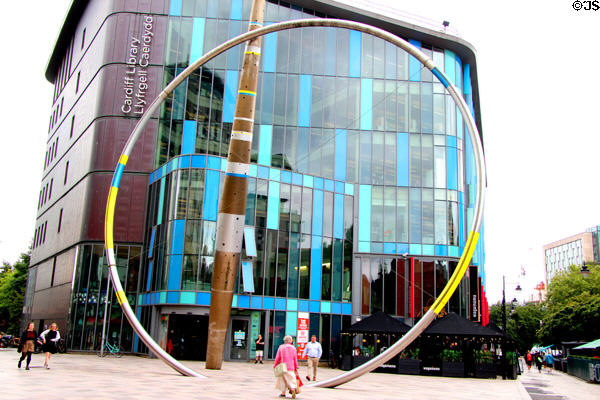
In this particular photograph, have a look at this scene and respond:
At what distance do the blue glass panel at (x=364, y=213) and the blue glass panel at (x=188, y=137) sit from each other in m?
12.2

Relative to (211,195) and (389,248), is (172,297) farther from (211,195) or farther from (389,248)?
(389,248)

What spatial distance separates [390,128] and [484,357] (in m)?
18.9

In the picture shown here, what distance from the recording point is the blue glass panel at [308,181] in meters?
39.1

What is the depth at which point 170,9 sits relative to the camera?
43.3 metres

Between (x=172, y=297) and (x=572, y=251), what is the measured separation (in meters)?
142

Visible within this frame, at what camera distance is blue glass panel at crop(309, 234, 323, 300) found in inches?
1508

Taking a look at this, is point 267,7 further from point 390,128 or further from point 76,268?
point 76,268

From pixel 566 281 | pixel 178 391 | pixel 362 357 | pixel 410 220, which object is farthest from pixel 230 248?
pixel 566 281

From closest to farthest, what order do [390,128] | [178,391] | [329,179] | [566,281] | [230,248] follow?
[178,391]
[230,248]
[329,179]
[390,128]
[566,281]

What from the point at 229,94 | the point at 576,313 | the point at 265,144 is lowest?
the point at 576,313

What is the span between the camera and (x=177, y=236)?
34906mm

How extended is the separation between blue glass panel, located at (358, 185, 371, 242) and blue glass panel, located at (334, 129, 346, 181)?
1822 millimetres

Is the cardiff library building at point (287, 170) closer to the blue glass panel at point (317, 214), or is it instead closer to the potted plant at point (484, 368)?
the blue glass panel at point (317, 214)

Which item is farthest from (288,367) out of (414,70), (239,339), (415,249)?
(414,70)
